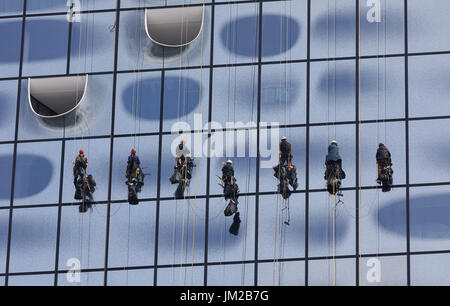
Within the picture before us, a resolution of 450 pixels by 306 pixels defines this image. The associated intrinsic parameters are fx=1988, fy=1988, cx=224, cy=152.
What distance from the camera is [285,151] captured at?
66000 mm

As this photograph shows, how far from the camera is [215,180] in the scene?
6744 centimetres

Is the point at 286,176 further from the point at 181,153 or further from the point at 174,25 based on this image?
the point at 174,25

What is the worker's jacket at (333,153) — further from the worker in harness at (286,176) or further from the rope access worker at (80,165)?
the rope access worker at (80,165)

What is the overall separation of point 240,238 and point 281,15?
8.08 meters

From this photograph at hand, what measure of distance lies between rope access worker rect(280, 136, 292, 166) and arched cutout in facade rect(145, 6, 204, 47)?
5.56 meters

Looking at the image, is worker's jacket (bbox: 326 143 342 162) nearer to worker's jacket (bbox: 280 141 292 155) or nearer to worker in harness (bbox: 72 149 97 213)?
worker's jacket (bbox: 280 141 292 155)

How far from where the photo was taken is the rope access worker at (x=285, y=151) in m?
66.0

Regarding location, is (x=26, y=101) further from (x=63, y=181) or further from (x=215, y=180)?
(x=215, y=180)

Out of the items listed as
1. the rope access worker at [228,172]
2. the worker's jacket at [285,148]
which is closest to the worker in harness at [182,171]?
the rope access worker at [228,172]

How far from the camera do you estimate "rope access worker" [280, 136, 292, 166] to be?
66.0 meters

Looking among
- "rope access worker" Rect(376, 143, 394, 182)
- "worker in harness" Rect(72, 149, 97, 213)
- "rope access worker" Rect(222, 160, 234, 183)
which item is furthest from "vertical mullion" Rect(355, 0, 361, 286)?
"worker in harness" Rect(72, 149, 97, 213)

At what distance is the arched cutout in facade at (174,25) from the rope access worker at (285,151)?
556cm
